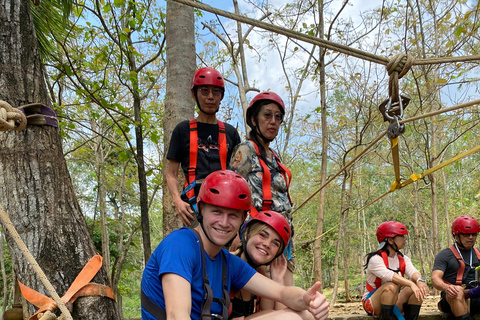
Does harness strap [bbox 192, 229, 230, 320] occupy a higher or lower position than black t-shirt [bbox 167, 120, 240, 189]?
lower

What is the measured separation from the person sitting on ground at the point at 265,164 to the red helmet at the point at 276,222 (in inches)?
5.7

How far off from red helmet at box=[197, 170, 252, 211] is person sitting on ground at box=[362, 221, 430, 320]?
9.23ft

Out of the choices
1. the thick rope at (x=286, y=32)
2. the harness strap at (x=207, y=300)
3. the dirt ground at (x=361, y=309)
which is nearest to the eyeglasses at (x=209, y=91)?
the thick rope at (x=286, y=32)

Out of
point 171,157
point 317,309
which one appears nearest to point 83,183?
point 171,157

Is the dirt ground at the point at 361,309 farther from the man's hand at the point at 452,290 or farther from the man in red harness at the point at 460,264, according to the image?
the man's hand at the point at 452,290

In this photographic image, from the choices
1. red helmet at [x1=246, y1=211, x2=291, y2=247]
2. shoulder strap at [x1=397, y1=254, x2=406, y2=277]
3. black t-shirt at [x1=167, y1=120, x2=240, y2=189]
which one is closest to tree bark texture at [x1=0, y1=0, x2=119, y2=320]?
black t-shirt at [x1=167, y1=120, x2=240, y2=189]

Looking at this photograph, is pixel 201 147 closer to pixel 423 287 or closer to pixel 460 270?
pixel 423 287

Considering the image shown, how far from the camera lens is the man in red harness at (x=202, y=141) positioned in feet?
9.61

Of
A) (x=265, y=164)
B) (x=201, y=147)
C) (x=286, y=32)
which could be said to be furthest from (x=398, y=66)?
(x=201, y=147)

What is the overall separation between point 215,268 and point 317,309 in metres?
0.65

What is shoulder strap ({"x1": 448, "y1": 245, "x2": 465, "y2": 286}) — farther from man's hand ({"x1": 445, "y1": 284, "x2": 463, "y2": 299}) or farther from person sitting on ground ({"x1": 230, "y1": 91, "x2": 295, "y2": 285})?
person sitting on ground ({"x1": 230, "y1": 91, "x2": 295, "y2": 285})

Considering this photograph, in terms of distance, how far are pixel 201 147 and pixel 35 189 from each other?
123 centimetres

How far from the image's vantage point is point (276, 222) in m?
2.47

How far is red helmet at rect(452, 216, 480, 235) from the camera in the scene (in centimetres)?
461
